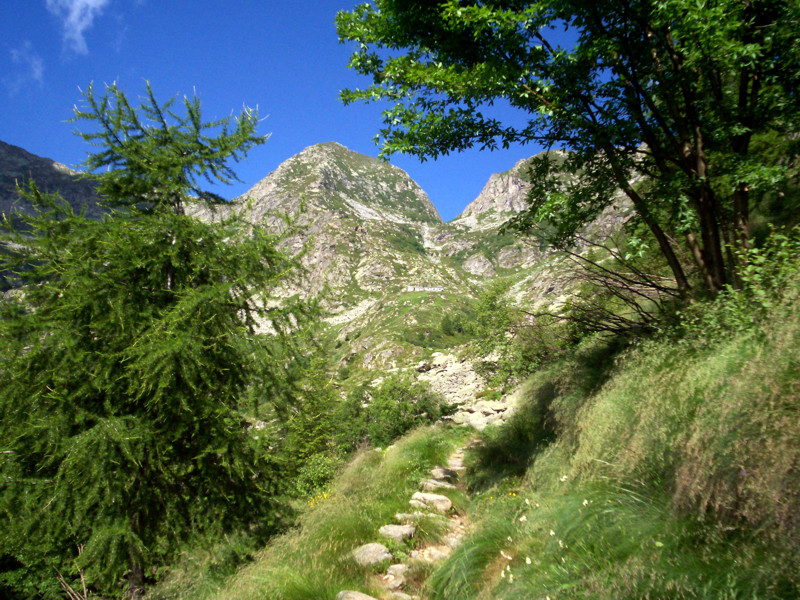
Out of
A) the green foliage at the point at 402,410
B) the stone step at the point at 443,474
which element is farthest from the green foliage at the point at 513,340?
the green foliage at the point at 402,410

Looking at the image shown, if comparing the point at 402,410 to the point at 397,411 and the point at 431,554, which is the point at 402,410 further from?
the point at 431,554

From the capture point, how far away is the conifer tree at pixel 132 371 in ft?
17.2

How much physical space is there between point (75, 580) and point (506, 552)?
351 inches

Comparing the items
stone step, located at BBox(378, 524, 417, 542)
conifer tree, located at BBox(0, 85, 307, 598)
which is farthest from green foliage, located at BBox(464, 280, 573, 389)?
conifer tree, located at BBox(0, 85, 307, 598)

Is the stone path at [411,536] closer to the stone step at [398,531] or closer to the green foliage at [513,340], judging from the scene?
the stone step at [398,531]

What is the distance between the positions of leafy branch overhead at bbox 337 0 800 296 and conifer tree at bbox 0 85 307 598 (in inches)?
151

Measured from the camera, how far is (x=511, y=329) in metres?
7.44

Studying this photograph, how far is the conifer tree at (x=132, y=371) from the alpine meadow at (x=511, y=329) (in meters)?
0.05

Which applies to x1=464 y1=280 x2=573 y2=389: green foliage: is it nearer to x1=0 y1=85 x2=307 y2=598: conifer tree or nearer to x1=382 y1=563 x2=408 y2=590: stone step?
x1=382 y1=563 x2=408 y2=590: stone step

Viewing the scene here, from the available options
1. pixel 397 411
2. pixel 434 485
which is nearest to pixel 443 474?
pixel 434 485

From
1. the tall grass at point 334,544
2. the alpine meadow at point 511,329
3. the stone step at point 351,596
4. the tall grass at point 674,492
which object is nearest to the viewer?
the tall grass at point 674,492

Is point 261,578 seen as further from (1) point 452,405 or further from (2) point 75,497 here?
(1) point 452,405

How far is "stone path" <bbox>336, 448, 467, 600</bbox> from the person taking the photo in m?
4.21

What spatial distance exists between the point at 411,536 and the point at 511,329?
13.5 feet
